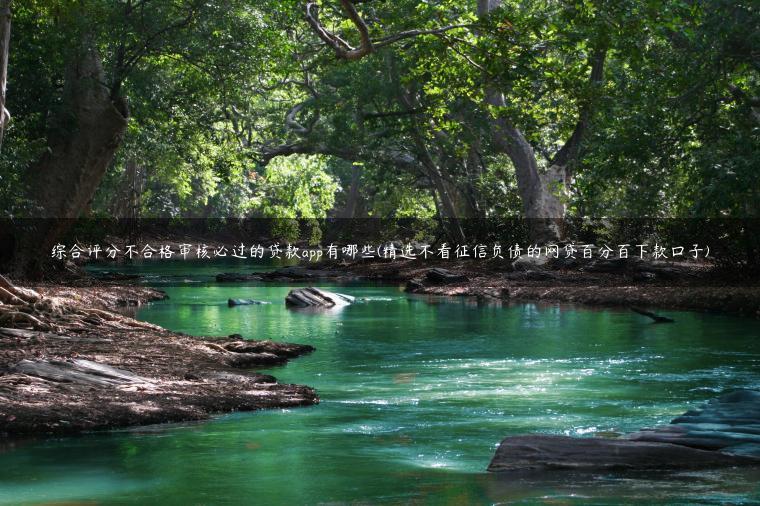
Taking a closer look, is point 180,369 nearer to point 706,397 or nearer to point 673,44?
point 706,397

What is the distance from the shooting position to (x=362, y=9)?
94.5 ft

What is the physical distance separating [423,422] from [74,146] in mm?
13960

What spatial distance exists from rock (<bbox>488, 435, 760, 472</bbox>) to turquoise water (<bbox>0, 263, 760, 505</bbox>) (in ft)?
0.56

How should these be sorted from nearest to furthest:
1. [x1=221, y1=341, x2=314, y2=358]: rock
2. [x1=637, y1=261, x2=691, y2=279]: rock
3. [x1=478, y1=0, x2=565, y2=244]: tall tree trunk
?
[x1=221, y1=341, x2=314, y2=358]: rock, [x1=637, y1=261, x2=691, y2=279]: rock, [x1=478, y1=0, x2=565, y2=244]: tall tree trunk

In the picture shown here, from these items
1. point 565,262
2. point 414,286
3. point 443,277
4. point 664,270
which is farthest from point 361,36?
point 565,262

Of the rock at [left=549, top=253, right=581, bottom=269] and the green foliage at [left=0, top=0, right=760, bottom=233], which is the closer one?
the green foliage at [left=0, top=0, right=760, bottom=233]

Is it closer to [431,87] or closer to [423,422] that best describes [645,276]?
[431,87]

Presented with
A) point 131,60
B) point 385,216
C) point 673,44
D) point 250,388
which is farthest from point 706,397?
point 385,216

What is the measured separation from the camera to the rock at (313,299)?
24.2 metres

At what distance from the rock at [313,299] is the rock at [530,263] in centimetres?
692

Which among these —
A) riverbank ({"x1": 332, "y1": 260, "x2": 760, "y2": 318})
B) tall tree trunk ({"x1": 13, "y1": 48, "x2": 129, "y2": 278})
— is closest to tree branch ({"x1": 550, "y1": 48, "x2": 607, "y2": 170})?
riverbank ({"x1": 332, "y1": 260, "x2": 760, "y2": 318})

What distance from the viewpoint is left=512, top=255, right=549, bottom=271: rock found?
2980cm

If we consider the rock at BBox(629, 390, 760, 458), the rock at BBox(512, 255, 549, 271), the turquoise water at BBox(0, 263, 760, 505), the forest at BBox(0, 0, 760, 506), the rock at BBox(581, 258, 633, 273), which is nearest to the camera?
the turquoise water at BBox(0, 263, 760, 505)

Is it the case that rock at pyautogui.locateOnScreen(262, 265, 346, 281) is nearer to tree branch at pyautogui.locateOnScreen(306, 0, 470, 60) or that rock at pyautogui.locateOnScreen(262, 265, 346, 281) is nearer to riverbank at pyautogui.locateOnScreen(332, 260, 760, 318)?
riverbank at pyautogui.locateOnScreen(332, 260, 760, 318)
